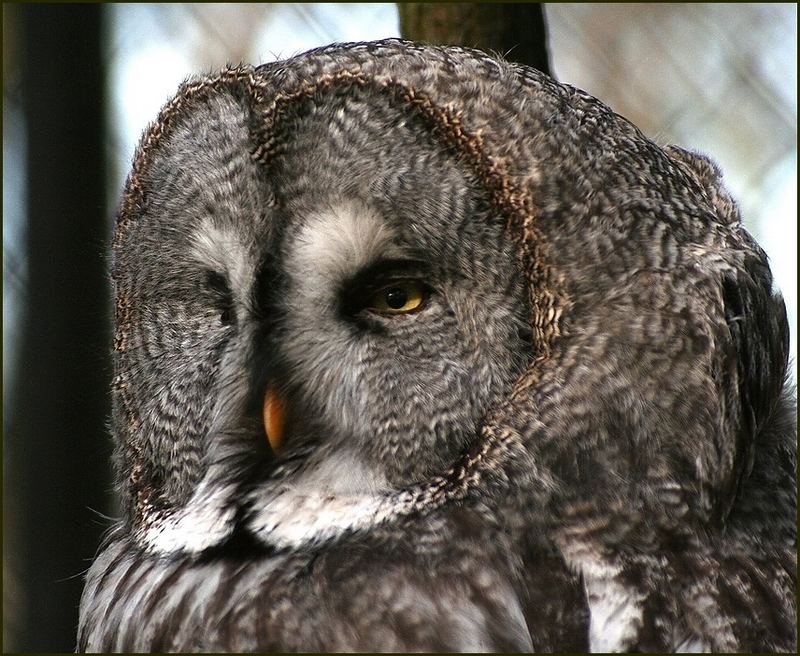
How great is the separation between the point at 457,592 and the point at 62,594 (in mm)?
1207

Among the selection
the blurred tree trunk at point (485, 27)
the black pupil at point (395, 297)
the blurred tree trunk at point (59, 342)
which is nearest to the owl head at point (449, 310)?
the black pupil at point (395, 297)

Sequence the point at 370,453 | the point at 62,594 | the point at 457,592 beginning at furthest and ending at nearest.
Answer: the point at 62,594
the point at 370,453
the point at 457,592

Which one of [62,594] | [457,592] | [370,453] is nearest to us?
[457,592]

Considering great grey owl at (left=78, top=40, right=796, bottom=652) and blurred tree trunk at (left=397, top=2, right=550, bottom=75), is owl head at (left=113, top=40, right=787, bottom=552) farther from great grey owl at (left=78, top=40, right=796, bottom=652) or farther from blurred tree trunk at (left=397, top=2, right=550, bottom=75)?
blurred tree trunk at (left=397, top=2, right=550, bottom=75)

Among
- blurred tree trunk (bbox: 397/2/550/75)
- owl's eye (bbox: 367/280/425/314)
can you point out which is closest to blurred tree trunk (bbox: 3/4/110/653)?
blurred tree trunk (bbox: 397/2/550/75)

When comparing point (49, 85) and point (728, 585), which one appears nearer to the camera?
point (728, 585)

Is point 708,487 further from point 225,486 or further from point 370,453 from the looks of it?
point 225,486

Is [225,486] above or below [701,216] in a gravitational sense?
below

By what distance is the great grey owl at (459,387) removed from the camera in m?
1.42

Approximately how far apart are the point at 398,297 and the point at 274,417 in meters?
0.24

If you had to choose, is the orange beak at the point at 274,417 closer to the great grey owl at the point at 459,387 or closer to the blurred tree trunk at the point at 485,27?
the great grey owl at the point at 459,387

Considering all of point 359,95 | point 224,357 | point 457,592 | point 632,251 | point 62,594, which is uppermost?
point 359,95

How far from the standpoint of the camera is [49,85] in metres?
2.42

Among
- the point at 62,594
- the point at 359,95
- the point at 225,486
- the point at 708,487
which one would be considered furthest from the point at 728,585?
the point at 62,594
